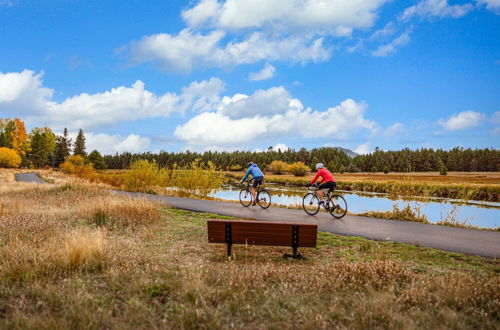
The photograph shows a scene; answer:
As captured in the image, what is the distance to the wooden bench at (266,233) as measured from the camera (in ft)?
23.6

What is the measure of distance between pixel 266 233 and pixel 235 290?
8.45 ft

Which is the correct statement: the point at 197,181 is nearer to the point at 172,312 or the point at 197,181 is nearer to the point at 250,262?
the point at 250,262

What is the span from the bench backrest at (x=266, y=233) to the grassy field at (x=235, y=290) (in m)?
0.39

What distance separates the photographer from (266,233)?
7.27 metres

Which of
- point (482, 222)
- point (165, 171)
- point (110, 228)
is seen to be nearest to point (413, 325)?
point (110, 228)

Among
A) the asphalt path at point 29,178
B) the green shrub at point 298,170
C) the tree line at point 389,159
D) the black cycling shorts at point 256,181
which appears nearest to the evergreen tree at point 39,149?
the tree line at point 389,159

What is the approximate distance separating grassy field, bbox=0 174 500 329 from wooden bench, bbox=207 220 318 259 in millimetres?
380

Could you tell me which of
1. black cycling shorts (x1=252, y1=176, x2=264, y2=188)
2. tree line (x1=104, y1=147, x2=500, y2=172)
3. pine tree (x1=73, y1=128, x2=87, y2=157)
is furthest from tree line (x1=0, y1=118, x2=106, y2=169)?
black cycling shorts (x1=252, y1=176, x2=264, y2=188)

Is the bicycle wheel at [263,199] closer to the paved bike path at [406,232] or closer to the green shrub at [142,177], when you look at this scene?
the paved bike path at [406,232]

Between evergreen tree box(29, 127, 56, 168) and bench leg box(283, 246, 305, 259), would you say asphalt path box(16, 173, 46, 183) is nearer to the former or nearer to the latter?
bench leg box(283, 246, 305, 259)

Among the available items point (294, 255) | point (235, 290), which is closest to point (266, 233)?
point (294, 255)

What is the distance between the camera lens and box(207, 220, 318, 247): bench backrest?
23.6 feet

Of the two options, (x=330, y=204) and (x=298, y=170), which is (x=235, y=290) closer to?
(x=330, y=204)

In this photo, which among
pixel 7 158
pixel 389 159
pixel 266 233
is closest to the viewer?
pixel 266 233
